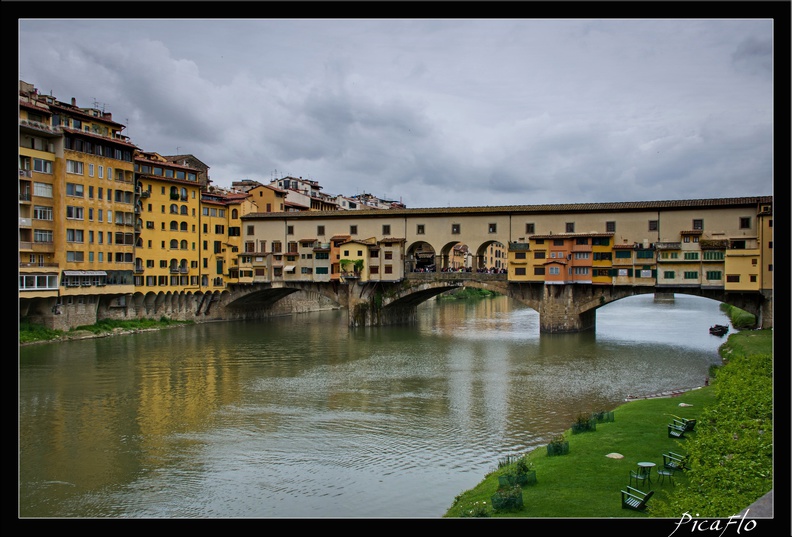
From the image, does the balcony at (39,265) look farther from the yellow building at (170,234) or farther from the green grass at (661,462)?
the green grass at (661,462)

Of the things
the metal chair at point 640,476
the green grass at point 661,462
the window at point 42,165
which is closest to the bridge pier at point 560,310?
the green grass at point 661,462

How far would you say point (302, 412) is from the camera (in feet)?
62.5

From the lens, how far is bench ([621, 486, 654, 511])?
359 inches

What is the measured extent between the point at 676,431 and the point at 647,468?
3.12 metres

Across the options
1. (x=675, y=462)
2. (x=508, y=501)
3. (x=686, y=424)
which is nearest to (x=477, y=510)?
(x=508, y=501)

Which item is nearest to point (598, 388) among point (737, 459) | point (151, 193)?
point (737, 459)

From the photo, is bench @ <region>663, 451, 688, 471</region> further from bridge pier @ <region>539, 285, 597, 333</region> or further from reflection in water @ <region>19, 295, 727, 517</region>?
bridge pier @ <region>539, 285, 597, 333</region>

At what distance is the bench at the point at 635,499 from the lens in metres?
9.11

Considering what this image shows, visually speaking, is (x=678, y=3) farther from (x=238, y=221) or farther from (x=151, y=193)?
(x=238, y=221)

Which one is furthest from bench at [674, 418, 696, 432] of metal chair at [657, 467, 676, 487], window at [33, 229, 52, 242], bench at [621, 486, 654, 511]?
window at [33, 229, 52, 242]

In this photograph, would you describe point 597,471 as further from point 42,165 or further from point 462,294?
point 462,294

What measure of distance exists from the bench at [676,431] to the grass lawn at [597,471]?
136mm

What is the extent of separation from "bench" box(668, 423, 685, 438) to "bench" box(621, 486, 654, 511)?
4409mm

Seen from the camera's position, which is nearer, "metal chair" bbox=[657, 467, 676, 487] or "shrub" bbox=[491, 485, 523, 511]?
"shrub" bbox=[491, 485, 523, 511]
